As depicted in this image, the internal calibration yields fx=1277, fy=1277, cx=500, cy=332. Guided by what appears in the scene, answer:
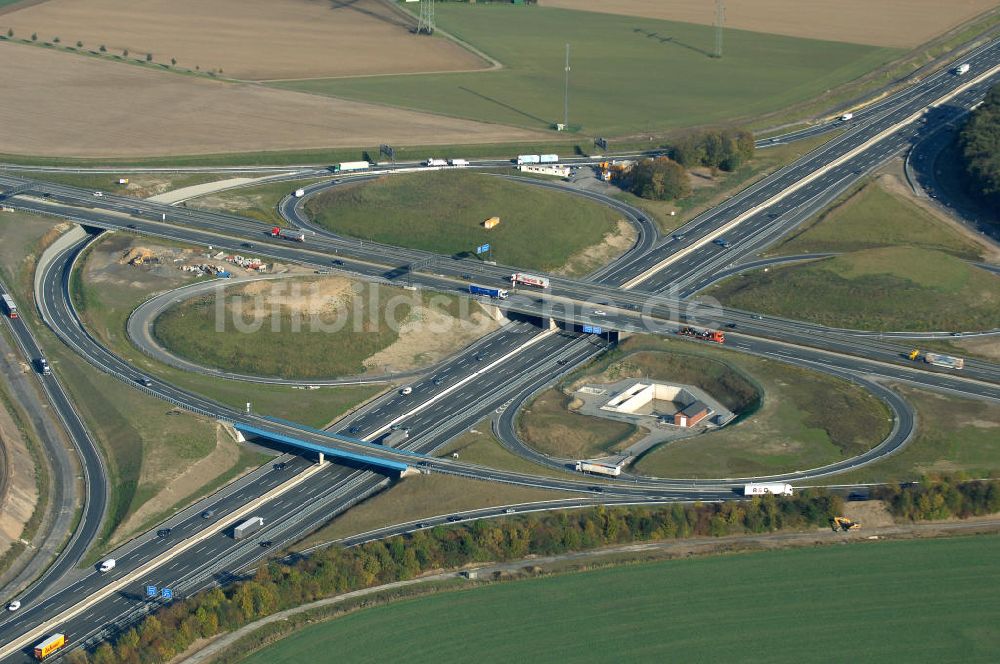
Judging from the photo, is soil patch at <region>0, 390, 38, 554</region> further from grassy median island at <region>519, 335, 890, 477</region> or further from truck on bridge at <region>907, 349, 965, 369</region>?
truck on bridge at <region>907, 349, 965, 369</region>

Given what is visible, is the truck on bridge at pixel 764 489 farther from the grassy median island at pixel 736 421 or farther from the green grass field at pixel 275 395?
the green grass field at pixel 275 395

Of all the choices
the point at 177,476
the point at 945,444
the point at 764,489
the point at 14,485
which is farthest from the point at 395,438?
the point at 945,444

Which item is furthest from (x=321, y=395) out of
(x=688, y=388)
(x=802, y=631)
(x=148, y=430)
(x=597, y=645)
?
(x=802, y=631)

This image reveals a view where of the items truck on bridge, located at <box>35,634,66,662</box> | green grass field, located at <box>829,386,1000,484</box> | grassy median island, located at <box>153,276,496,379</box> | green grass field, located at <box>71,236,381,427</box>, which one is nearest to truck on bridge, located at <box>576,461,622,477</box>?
green grass field, located at <box>829,386,1000,484</box>

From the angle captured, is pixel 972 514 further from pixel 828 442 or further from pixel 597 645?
pixel 597 645

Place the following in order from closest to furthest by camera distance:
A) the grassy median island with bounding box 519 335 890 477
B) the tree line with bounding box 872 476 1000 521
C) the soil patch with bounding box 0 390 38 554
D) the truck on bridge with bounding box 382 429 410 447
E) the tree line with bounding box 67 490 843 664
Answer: the tree line with bounding box 67 490 843 664 < the soil patch with bounding box 0 390 38 554 < the tree line with bounding box 872 476 1000 521 < the grassy median island with bounding box 519 335 890 477 < the truck on bridge with bounding box 382 429 410 447
